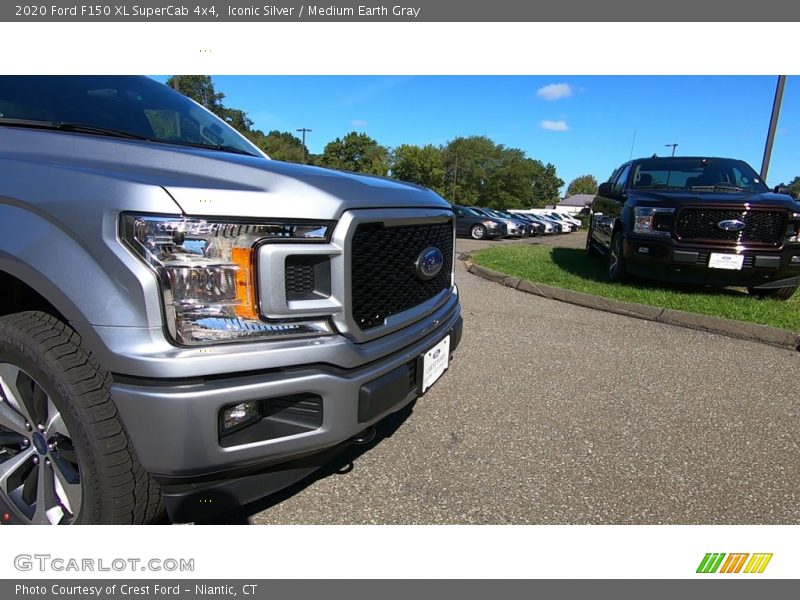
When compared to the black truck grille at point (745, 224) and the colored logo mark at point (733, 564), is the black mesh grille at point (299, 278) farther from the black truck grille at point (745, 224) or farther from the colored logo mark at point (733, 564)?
the black truck grille at point (745, 224)

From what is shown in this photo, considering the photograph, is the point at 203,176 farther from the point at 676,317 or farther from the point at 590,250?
the point at 590,250

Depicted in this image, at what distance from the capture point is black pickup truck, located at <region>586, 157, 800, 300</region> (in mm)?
5059

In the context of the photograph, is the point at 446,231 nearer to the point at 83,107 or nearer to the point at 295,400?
the point at 295,400

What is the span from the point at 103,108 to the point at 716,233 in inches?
231

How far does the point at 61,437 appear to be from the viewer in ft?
5.36

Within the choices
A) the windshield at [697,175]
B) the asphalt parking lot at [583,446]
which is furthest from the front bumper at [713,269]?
the asphalt parking lot at [583,446]

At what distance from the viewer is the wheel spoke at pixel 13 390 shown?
65.2 inches

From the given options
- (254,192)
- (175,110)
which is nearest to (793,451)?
(254,192)

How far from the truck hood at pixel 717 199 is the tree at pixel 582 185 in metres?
124

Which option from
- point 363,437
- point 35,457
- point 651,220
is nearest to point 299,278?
point 363,437

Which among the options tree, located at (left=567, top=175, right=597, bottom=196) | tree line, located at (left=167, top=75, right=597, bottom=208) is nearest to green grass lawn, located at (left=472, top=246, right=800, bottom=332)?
tree line, located at (left=167, top=75, right=597, bottom=208)

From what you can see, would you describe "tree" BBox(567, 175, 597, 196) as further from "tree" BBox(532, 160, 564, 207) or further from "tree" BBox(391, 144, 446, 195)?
"tree" BBox(391, 144, 446, 195)

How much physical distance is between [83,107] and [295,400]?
1.76 metres

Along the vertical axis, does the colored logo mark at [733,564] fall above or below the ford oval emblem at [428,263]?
below
